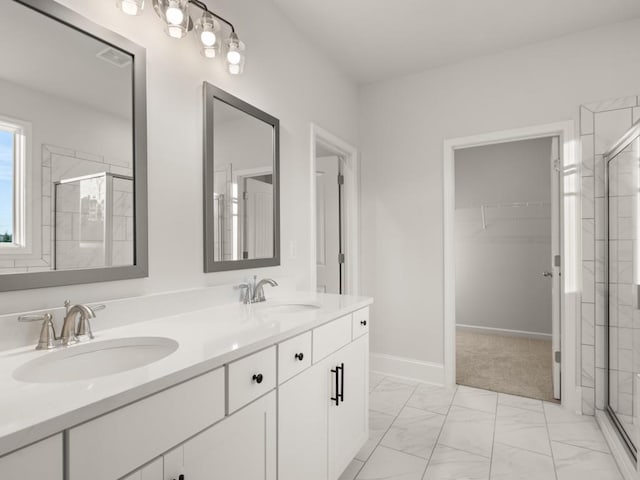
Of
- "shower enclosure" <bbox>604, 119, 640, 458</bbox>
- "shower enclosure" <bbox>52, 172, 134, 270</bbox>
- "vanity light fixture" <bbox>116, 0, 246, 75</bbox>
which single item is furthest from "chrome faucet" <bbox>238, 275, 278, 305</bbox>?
"shower enclosure" <bbox>604, 119, 640, 458</bbox>

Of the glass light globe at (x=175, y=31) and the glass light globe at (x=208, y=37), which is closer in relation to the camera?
the glass light globe at (x=175, y=31)

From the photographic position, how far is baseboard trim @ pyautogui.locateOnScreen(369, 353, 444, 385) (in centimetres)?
293

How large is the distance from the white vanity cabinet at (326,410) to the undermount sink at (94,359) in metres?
0.46

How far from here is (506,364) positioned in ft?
11.2

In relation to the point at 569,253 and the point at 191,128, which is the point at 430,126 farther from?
the point at 191,128

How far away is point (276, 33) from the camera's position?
7.25ft

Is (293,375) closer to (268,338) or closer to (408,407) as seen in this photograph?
(268,338)

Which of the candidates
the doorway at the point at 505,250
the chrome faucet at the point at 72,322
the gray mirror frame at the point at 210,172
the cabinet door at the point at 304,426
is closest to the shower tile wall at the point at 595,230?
the doorway at the point at 505,250

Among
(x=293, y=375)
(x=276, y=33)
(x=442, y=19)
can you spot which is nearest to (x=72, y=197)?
(x=293, y=375)

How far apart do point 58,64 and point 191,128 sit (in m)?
0.54

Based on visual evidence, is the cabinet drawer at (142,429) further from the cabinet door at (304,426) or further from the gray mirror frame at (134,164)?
the gray mirror frame at (134,164)

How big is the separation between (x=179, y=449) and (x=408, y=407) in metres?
2.05

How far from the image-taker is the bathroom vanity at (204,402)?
66 cm

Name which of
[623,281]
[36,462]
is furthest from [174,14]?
[623,281]
